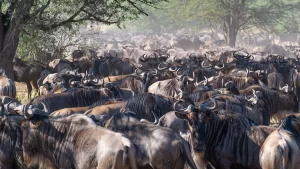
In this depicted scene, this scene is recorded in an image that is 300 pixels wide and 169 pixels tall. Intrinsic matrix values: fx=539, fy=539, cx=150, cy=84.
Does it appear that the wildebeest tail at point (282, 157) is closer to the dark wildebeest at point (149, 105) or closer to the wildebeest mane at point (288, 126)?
the wildebeest mane at point (288, 126)

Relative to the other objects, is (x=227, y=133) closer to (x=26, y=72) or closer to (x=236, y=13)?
(x=26, y=72)

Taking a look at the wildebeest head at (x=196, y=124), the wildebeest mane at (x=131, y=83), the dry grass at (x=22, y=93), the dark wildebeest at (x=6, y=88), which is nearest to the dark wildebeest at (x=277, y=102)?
the wildebeest mane at (x=131, y=83)

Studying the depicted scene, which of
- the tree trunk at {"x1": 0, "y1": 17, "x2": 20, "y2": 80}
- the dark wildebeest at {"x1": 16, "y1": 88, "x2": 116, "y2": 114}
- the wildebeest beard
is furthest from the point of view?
the tree trunk at {"x1": 0, "y1": 17, "x2": 20, "y2": 80}

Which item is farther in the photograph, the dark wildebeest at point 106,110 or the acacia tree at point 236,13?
the acacia tree at point 236,13

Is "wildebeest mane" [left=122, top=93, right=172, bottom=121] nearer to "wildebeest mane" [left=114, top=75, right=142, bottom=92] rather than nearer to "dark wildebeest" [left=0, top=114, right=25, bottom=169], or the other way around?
"dark wildebeest" [left=0, top=114, right=25, bottom=169]

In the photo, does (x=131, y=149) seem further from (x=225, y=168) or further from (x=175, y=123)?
(x=175, y=123)

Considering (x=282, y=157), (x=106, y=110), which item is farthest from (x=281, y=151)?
(x=106, y=110)

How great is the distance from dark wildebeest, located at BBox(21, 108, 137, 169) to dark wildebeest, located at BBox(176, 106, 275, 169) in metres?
1.33

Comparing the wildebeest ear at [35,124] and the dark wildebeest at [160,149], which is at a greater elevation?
the wildebeest ear at [35,124]

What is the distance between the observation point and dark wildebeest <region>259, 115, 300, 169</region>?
6.02 meters

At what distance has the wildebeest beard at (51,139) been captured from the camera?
240 inches

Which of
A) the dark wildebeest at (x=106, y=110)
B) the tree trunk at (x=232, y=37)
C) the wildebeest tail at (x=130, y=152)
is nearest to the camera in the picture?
the wildebeest tail at (x=130, y=152)

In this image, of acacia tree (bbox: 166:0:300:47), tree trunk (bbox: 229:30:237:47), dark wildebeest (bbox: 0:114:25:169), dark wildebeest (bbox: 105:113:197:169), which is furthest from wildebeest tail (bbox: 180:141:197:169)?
tree trunk (bbox: 229:30:237:47)

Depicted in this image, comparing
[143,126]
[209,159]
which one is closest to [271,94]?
[209,159]
